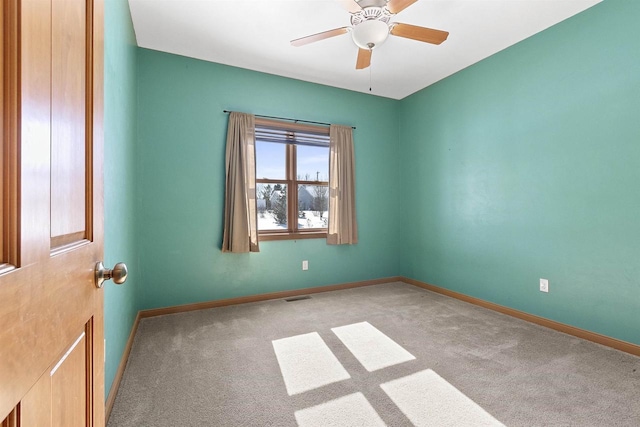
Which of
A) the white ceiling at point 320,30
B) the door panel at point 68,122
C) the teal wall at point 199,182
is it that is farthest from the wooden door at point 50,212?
the teal wall at point 199,182

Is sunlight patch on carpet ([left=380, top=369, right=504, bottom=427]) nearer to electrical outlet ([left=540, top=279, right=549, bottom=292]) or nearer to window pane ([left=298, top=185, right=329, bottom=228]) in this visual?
electrical outlet ([left=540, top=279, right=549, bottom=292])

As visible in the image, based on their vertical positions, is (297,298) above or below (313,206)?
below

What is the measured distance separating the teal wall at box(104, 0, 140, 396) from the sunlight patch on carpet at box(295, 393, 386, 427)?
1.08 metres

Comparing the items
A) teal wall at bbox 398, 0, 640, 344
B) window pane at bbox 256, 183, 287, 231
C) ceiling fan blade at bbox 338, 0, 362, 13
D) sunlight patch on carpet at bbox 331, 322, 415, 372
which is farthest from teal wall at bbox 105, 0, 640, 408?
ceiling fan blade at bbox 338, 0, 362, 13

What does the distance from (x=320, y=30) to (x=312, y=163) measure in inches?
62.6

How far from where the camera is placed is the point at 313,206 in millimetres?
4066

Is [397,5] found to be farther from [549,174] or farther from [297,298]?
[297,298]

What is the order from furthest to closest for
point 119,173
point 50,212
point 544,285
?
1. point 544,285
2. point 119,173
3. point 50,212

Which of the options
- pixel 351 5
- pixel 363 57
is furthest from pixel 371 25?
pixel 363 57

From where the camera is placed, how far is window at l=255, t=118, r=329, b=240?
3.69m

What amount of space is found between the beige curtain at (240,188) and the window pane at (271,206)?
9.8 inches

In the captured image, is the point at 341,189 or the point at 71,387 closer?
the point at 71,387

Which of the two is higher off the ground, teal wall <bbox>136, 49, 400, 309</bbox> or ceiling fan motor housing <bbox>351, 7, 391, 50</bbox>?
ceiling fan motor housing <bbox>351, 7, 391, 50</bbox>

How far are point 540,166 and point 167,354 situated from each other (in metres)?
3.60
